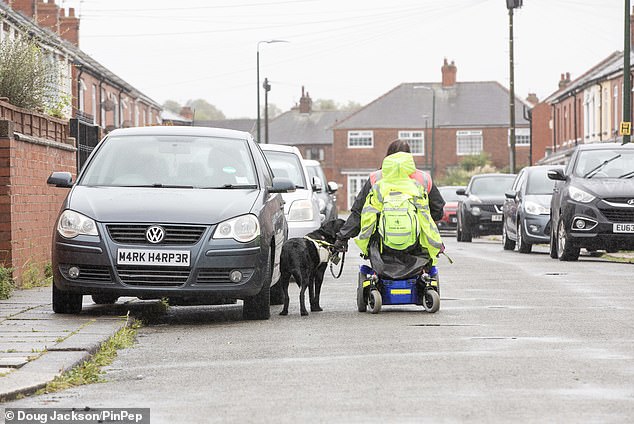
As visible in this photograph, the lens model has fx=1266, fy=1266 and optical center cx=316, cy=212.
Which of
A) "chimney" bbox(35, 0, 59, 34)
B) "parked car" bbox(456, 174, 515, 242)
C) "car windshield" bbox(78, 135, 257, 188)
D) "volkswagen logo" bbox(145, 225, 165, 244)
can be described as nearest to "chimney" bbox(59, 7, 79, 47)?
"chimney" bbox(35, 0, 59, 34)

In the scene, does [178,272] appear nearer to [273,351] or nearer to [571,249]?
[273,351]

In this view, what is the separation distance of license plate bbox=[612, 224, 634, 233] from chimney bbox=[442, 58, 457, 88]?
7707 cm

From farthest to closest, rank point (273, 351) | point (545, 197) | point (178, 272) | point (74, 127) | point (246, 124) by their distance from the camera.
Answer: point (246, 124) < point (545, 197) < point (74, 127) < point (178, 272) < point (273, 351)

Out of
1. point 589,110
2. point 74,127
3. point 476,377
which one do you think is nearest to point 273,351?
point 476,377

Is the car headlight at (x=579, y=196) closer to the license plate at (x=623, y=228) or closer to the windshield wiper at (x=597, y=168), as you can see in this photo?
the windshield wiper at (x=597, y=168)

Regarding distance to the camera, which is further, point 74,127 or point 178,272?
point 74,127

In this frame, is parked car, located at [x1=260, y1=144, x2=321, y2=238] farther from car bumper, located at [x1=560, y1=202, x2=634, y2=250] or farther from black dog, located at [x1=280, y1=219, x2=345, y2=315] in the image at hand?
car bumper, located at [x1=560, y1=202, x2=634, y2=250]

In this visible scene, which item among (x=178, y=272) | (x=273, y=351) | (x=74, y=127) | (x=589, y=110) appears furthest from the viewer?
(x=589, y=110)

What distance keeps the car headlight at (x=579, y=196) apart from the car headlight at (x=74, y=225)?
10638 millimetres

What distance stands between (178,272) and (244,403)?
405 centimetres

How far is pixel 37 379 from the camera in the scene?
7.23 m

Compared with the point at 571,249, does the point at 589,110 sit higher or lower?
higher

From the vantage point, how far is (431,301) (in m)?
11.3

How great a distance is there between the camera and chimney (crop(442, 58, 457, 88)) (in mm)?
95250
